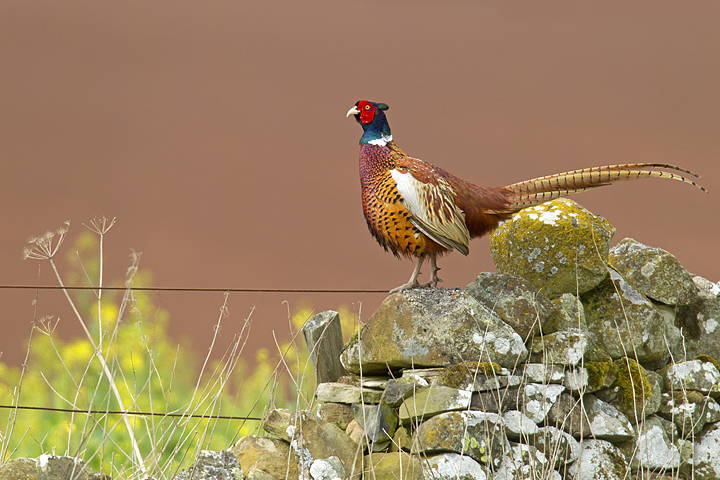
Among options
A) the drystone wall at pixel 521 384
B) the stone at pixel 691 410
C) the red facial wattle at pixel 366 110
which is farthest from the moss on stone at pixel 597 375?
the red facial wattle at pixel 366 110

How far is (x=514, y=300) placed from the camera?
386 cm

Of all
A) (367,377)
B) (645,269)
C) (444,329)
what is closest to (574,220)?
(645,269)

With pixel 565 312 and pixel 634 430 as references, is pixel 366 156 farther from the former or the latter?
pixel 634 430

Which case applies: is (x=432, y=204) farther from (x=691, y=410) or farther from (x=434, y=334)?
(x=691, y=410)

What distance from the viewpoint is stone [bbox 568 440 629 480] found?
11.5 ft

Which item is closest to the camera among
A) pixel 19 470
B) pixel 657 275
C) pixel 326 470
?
pixel 19 470

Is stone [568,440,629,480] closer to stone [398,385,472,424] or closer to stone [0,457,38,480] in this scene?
stone [398,385,472,424]

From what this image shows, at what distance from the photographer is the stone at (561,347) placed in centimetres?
367

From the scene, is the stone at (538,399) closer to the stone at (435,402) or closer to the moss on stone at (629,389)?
the stone at (435,402)

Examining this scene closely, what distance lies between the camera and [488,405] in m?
3.43

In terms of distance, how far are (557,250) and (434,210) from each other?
922 mm

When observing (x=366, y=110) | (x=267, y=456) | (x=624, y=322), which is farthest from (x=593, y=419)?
(x=366, y=110)

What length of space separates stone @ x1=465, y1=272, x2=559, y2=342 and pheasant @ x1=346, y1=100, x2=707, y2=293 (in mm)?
247

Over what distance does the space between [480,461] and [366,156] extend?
195cm
